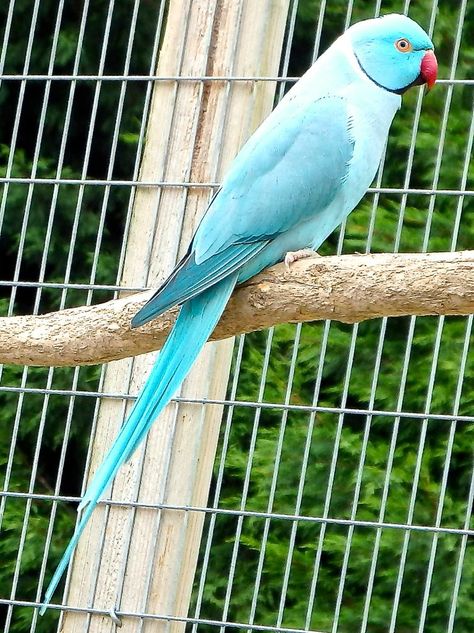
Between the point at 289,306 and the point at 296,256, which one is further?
the point at 296,256

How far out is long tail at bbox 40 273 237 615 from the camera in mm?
1695

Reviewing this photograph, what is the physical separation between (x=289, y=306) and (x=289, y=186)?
1.13 feet

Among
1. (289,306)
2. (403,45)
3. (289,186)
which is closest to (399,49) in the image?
(403,45)

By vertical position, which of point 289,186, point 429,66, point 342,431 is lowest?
point 342,431

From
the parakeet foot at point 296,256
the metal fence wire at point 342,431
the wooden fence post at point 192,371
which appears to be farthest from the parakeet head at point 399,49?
the parakeet foot at point 296,256

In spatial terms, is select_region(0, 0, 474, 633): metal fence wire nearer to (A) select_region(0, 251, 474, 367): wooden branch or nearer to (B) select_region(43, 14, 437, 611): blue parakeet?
(B) select_region(43, 14, 437, 611): blue parakeet

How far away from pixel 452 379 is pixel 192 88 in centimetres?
94

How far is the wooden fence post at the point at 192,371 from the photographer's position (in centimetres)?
216

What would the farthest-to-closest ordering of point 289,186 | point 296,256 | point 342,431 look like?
point 342,431
point 289,186
point 296,256

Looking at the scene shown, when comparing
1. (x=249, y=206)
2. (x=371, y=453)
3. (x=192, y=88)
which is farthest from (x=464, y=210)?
(x=249, y=206)

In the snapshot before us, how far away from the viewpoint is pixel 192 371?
218 cm

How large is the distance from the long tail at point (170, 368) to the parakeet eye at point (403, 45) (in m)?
0.58

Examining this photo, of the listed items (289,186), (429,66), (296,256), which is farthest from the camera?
(429,66)

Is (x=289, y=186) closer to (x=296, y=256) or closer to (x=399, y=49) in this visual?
(x=296, y=256)
